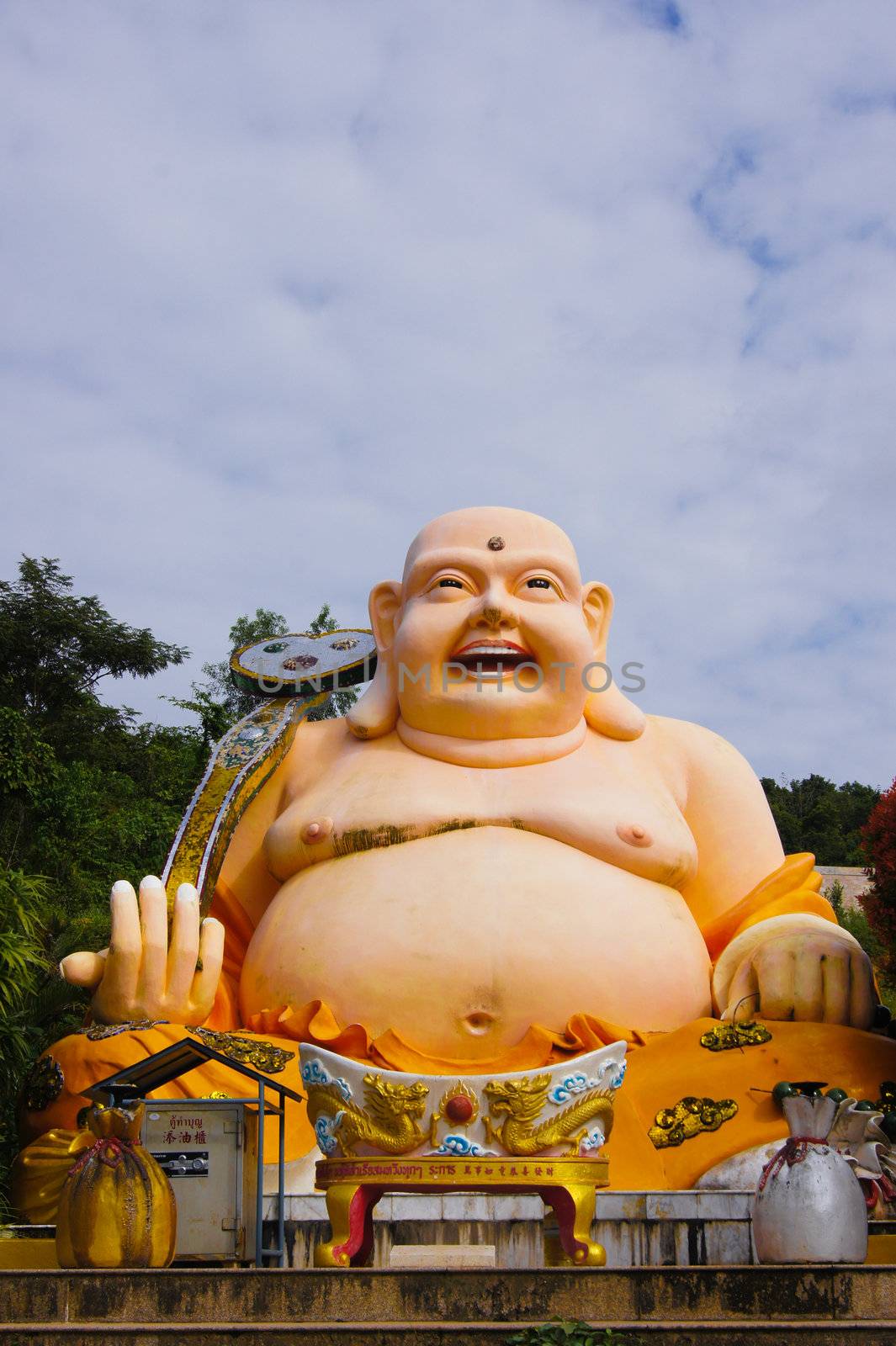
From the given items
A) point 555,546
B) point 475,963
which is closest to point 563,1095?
point 475,963

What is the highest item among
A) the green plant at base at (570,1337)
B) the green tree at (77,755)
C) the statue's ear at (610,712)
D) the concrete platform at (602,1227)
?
the green tree at (77,755)

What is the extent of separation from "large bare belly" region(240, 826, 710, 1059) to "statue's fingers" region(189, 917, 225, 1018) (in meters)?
0.32

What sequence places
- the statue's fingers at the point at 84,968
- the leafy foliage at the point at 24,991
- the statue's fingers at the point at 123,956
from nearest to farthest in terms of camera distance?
Result: the statue's fingers at the point at 123,956, the statue's fingers at the point at 84,968, the leafy foliage at the point at 24,991

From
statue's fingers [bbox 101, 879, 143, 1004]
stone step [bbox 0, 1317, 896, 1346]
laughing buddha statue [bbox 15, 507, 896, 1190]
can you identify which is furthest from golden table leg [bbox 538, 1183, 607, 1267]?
statue's fingers [bbox 101, 879, 143, 1004]

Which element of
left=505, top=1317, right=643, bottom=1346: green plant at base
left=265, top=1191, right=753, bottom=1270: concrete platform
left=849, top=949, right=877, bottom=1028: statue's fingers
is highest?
left=849, top=949, right=877, bottom=1028: statue's fingers

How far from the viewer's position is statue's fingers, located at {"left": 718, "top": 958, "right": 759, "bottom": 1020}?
28.1 feet

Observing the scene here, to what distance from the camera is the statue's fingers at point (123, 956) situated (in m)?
8.46

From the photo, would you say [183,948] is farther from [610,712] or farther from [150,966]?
[610,712]

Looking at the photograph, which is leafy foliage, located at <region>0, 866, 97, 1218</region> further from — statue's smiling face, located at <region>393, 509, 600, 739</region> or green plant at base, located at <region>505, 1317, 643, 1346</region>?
green plant at base, located at <region>505, 1317, 643, 1346</region>

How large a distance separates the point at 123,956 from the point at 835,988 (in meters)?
3.83

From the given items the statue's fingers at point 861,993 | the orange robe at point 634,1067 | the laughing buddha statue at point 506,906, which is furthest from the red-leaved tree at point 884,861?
the orange robe at point 634,1067

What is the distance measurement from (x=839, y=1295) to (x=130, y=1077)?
3150 mm

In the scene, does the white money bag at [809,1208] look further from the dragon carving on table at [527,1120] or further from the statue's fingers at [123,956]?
the statue's fingers at [123,956]

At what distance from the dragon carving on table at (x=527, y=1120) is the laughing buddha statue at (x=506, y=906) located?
162 centimetres
